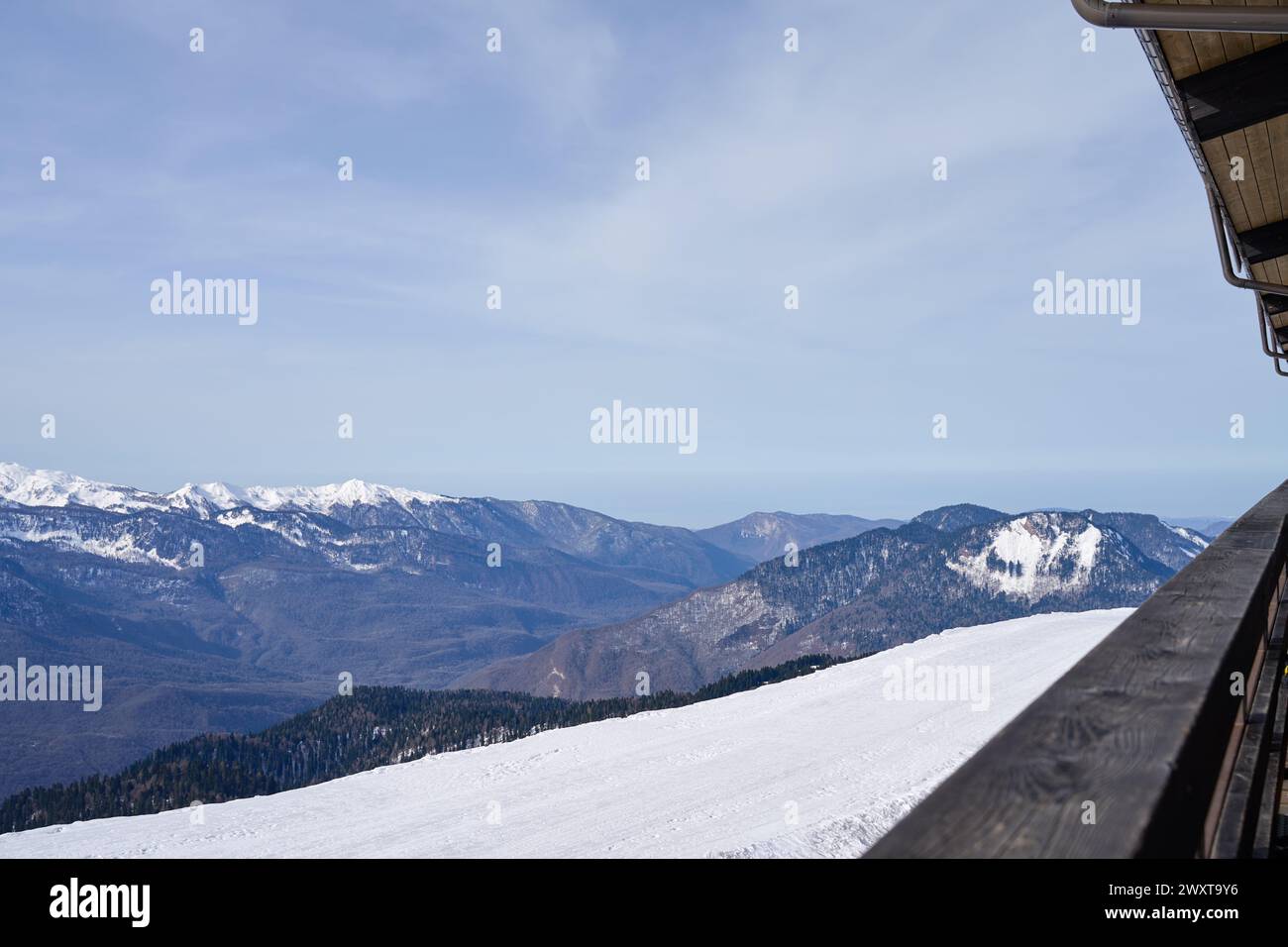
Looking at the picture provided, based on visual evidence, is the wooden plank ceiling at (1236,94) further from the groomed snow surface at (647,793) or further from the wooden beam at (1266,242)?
the groomed snow surface at (647,793)

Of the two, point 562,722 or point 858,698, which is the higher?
point 858,698

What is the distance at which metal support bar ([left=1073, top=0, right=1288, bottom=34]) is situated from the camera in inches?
131

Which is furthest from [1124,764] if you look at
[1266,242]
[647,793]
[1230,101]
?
[647,793]

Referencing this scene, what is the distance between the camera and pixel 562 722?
315 ft

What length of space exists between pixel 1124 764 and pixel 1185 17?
3400mm

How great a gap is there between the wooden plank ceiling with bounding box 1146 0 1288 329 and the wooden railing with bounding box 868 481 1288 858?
118 inches

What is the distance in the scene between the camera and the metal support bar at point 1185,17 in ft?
11.0

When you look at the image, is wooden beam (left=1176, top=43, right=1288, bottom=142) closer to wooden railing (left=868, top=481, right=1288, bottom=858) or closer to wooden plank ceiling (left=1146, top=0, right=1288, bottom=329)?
wooden plank ceiling (left=1146, top=0, right=1288, bottom=329)
